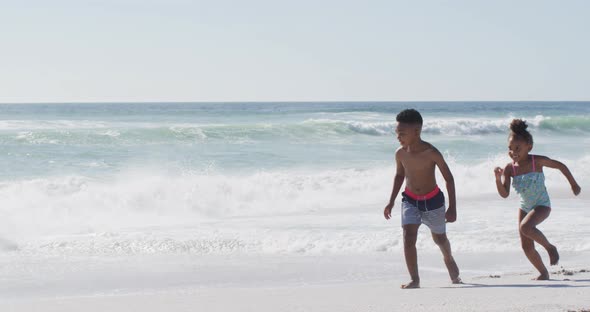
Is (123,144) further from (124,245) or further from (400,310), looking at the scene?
(400,310)

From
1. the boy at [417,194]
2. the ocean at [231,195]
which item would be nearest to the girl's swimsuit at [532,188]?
the boy at [417,194]

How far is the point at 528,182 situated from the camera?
5.27 metres

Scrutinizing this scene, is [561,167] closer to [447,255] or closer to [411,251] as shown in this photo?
[447,255]

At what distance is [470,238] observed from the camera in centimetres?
761

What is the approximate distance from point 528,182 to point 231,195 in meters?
7.91

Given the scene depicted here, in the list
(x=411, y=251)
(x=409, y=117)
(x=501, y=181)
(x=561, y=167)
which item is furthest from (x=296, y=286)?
(x=561, y=167)

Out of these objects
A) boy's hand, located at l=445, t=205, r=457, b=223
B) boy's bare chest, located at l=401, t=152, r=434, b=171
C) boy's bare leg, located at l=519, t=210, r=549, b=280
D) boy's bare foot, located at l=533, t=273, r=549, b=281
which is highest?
boy's bare chest, located at l=401, t=152, r=434, b=171

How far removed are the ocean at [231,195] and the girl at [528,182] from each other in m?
1.96

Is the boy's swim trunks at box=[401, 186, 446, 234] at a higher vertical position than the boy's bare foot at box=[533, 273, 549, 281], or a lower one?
higher

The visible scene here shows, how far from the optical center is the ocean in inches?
300

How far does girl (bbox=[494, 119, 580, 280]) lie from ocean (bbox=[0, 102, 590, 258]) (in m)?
1.96

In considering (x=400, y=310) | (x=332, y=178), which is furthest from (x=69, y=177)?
(x=400, y=310)

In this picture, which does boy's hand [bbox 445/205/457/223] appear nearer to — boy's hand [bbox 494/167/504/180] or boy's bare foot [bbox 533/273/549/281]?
boy's hand [bbox 494/167/504/180]

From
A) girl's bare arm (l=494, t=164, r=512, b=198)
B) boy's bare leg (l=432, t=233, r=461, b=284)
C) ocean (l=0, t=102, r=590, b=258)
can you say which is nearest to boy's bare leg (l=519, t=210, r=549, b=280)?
girl's bare arm (l=494, t=164, r=512, b=198)
